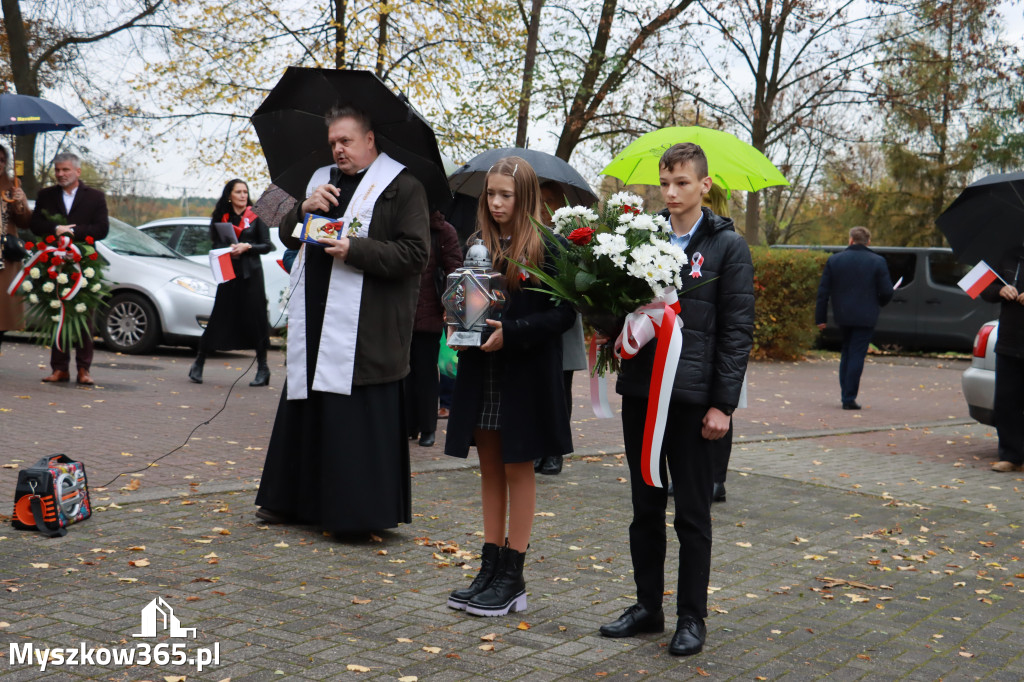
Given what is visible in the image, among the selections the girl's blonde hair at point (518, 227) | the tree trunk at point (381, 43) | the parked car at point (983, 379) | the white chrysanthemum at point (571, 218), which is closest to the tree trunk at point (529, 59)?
the tree trunk at point (381, 43)

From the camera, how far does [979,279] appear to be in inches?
362

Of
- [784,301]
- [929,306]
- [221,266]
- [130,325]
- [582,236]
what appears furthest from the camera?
[929,306]

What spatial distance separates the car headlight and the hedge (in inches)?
377

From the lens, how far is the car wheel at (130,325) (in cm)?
1426

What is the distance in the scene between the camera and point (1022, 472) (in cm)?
923

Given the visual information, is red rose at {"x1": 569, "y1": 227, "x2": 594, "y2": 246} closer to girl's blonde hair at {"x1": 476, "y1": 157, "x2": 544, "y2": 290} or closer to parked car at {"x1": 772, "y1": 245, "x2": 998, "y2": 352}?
girl's blonde hair at {"x1": 476, "y1": 157, "x2": 544, "y2": 290}

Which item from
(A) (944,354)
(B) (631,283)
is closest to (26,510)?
(B) (631,283)

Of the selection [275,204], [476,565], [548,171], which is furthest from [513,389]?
[548,171]

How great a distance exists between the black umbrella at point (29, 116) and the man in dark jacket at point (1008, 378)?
9225mm

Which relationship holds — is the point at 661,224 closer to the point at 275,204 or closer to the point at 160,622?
the point at 160,622

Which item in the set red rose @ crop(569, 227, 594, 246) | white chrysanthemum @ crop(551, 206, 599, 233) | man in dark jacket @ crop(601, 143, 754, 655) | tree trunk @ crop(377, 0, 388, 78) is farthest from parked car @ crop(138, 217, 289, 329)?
red rose @ crop(569, 227, 594, 246)

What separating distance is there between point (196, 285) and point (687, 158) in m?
10.9

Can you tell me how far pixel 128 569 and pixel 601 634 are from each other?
2.10 meters

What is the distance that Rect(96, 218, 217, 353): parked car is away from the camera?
14.1 metres
